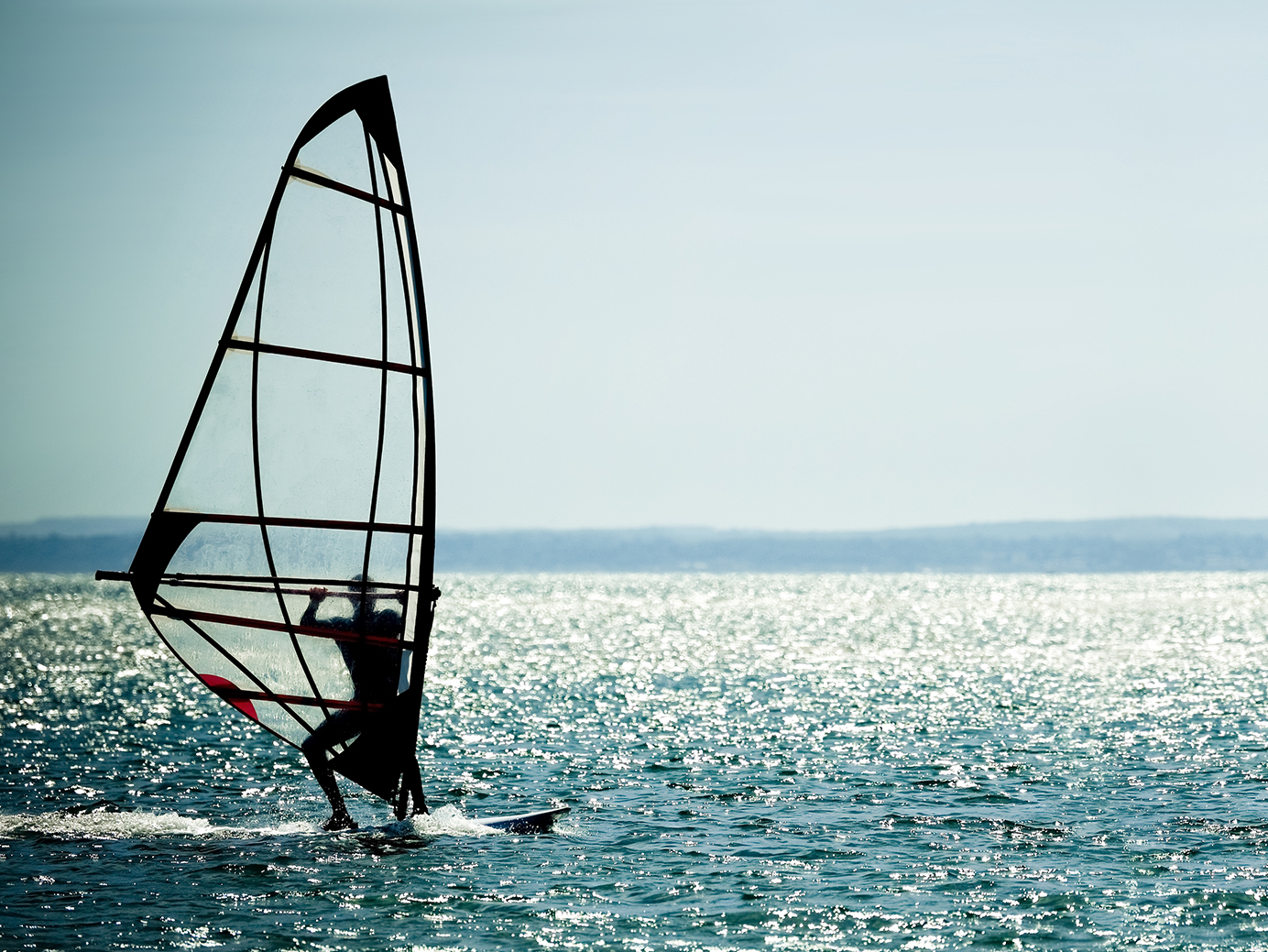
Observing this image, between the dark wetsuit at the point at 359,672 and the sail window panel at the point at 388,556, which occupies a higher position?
the sail window panel at the point at 388,556

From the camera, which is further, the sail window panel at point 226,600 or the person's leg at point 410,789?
the person's leg at point 410,789

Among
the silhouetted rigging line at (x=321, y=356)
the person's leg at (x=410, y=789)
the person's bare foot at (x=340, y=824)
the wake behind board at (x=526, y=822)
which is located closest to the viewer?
the silhouetted rigging line at (x=321, y=356)

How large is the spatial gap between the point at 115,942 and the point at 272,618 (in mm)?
4107

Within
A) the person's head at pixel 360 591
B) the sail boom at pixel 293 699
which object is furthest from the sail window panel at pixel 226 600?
the sail boom at pixel 293 699

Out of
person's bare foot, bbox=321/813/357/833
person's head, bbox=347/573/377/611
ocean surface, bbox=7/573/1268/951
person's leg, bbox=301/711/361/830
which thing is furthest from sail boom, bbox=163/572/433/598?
person's bare foot, bbox=321/813/357/833

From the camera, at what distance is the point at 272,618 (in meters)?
15.5

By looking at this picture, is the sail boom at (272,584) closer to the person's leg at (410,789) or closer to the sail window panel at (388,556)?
the sail window panel at (388,556)

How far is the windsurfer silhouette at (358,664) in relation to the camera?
15648mm

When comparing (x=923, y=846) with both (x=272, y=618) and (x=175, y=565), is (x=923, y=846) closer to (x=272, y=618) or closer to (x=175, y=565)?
(x=272, y=618)

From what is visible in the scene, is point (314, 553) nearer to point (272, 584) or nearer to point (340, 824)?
point (272, 584)

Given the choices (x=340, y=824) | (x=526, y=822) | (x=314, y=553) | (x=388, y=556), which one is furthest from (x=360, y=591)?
(x=526, y=822)

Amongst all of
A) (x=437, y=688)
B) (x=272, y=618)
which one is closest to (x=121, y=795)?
(x=272, y=618)

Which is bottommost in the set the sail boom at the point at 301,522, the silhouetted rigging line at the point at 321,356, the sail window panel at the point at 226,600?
the sail window panel at the point at 226,600

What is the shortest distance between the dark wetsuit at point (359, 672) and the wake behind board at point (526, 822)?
260 cm
